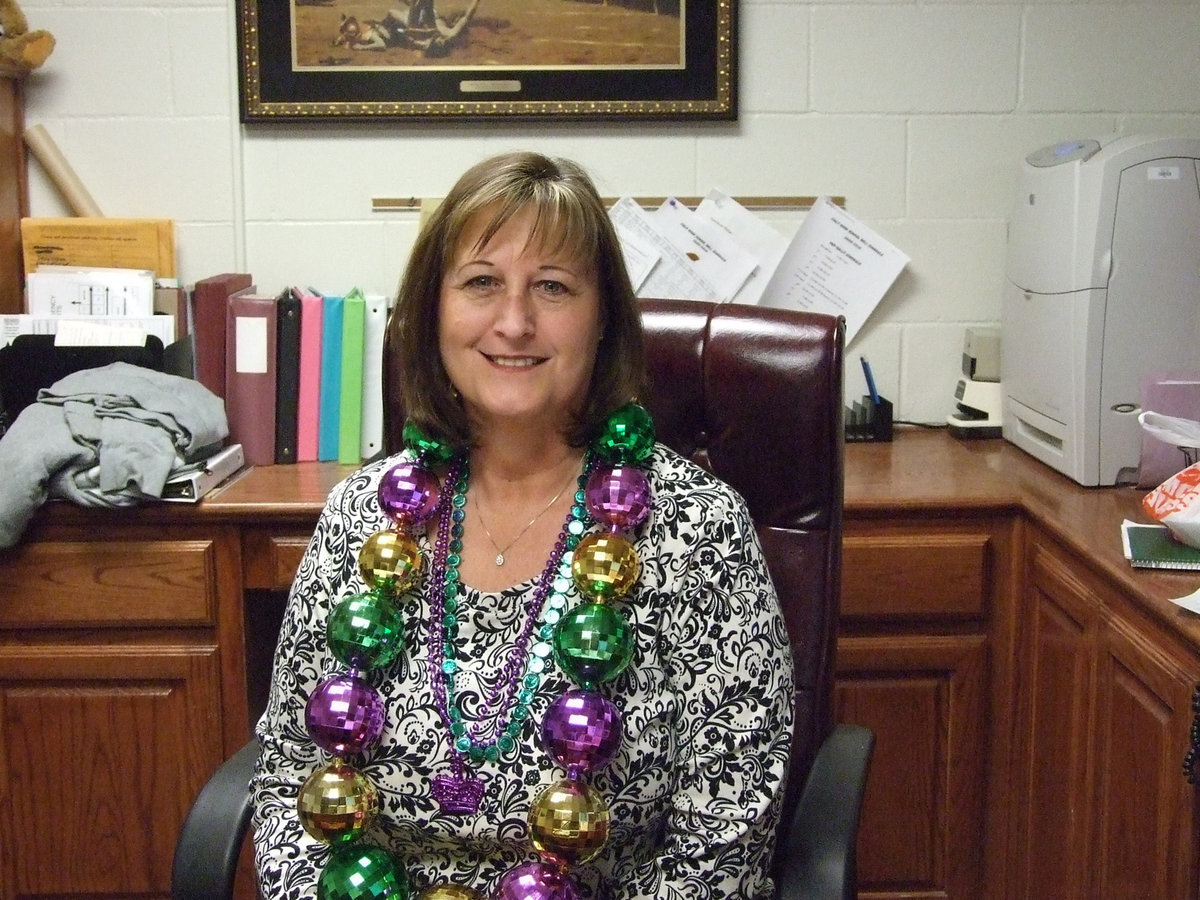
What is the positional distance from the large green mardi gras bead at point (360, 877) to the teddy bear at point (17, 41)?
164 centimetres

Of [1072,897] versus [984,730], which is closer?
[1072,897]

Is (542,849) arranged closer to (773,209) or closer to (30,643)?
(30,643)

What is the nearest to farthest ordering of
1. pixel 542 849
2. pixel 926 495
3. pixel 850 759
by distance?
1. pixel 542 849
2. pixel 850 759
3. pixel 926 495

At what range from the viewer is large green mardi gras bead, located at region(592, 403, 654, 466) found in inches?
53.9

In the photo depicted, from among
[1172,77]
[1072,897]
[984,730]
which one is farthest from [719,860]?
[1172,77]

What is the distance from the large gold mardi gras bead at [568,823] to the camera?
122cm

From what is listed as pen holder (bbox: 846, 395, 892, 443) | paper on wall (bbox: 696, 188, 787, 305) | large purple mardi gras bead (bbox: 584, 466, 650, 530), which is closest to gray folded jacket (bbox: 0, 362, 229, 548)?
large purple mardi gras bead (bbox: 584, 466, 650, 530)

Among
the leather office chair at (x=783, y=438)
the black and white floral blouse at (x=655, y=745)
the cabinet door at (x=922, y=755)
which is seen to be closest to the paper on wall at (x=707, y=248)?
the cabinet door at (x=922, y=755)

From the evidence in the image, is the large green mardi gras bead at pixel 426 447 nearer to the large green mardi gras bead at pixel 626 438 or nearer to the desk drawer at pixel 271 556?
the large green mardi gras bead at pixel 626 438

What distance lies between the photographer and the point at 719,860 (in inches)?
49.9

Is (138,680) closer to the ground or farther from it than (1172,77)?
closer to the ground

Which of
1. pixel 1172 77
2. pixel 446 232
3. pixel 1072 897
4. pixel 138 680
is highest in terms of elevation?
pixel 1172 77

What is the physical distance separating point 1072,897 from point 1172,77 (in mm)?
1507

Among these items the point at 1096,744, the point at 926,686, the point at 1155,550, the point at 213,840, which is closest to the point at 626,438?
the point at 213,840
